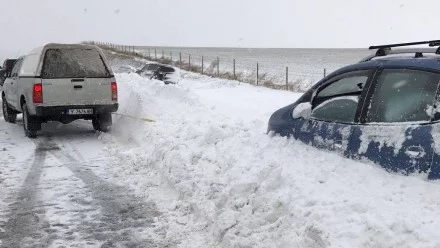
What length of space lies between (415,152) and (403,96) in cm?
61

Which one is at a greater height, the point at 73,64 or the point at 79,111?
the point at 73,64

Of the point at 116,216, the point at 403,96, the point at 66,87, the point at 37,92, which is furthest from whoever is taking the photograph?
the point at 66,87

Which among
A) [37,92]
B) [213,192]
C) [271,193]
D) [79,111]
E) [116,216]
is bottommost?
[116,216]

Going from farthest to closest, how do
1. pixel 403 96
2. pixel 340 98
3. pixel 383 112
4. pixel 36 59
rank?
pixel 36 59 < pixel 340 98 < pixel 383 112 < pixel 403 96

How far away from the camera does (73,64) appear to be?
10.5 meters

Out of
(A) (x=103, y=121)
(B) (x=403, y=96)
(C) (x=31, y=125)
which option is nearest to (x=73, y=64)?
(A) (x=103, y=121)

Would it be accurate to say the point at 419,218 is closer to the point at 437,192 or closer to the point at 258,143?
the point at 437,192

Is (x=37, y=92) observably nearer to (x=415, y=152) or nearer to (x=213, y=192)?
(x=213, y=192)

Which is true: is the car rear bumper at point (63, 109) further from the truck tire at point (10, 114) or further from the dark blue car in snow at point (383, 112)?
the dark blue car in snow at point (383, 112)

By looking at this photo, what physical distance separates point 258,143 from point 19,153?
205 inches

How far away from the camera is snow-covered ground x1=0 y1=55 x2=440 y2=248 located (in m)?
3.76

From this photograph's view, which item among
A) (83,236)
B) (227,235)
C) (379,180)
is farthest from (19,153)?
(379,180)

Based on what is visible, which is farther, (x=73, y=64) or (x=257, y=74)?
(x=257, y=74)

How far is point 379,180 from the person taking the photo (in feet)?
13.7
